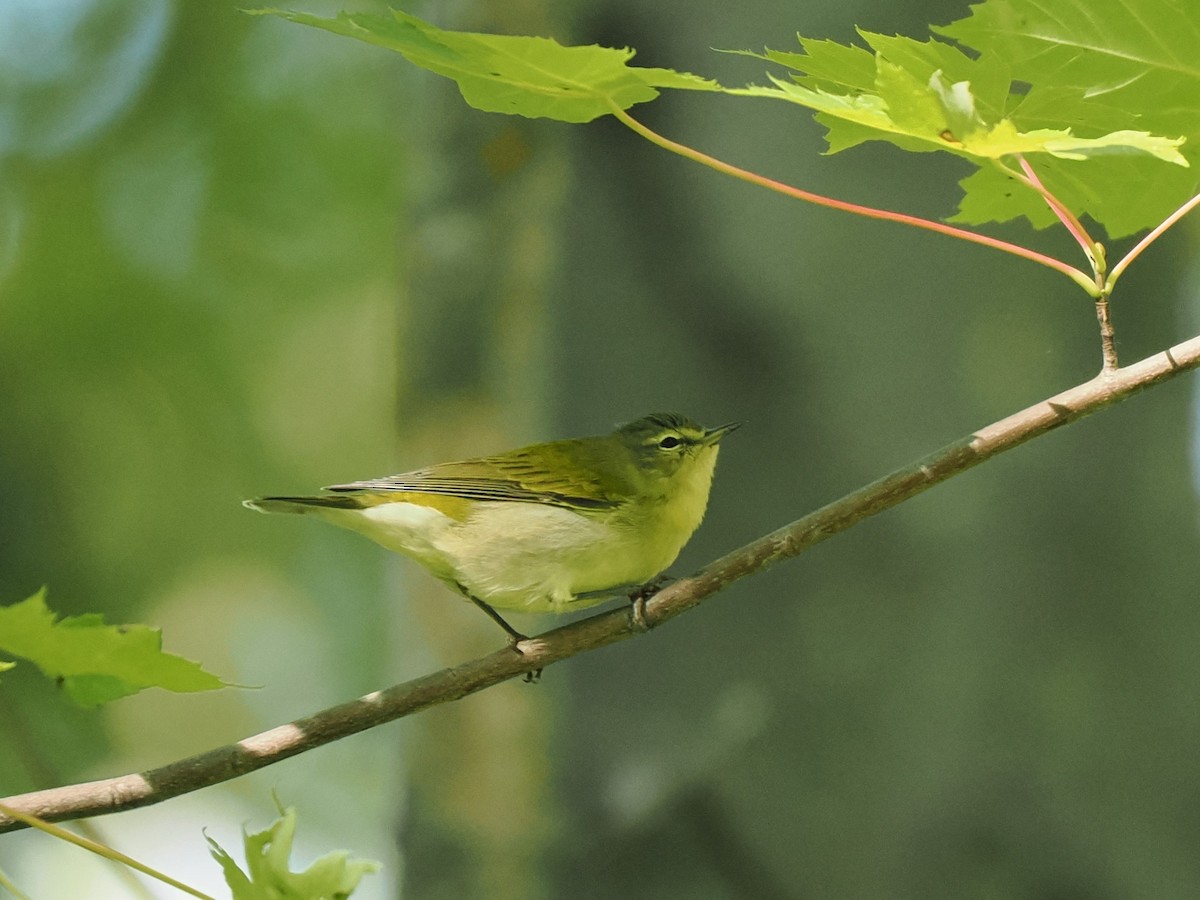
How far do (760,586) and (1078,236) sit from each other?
7.28ft

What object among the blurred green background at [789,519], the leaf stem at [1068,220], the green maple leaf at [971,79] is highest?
the green maple leaf at [971,79]

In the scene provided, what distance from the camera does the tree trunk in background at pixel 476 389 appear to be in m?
3.35

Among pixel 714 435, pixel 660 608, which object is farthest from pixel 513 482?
pixel 660 608

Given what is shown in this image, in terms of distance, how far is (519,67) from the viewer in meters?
1.26

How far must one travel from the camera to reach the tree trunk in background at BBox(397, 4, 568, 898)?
3.35 metres

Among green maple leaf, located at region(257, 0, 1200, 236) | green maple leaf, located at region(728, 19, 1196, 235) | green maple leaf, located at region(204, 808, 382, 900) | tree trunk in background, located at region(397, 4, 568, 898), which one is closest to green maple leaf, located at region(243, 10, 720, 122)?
green maple leaf, located at region(257, 0, 1200, 236)

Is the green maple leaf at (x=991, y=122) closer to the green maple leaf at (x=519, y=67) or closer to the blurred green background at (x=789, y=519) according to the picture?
the green maple leaf at (x=519, y=67)

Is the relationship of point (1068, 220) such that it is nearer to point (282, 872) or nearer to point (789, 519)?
point (282, 872)

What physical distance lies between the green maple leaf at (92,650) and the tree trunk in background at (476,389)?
7.12 ft

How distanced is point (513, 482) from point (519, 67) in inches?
70.0

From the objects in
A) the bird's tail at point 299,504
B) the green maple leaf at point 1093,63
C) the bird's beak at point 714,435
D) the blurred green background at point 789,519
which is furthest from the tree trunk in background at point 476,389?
the green maple leaf at point 1093,63

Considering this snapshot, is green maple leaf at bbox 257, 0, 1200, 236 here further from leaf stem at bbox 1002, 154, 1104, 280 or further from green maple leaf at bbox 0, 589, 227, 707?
green maple leaf at bbox 0, 589, 227, 707

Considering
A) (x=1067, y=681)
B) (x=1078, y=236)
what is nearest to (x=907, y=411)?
(x=1067, y=681)

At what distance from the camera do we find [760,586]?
3473mm
